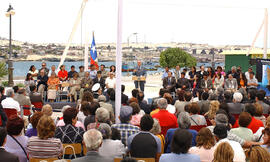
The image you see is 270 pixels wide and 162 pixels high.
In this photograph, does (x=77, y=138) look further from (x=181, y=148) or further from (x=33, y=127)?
(x=181, y=148)

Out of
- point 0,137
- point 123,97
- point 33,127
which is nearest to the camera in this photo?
point 0,137

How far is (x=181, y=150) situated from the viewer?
352cm

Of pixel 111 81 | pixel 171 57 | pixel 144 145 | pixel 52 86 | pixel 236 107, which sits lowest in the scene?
pixel 144 145

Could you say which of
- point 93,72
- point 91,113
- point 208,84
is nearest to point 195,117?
point 91,113

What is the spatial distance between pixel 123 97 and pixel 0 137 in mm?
4109

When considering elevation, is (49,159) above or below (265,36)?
below

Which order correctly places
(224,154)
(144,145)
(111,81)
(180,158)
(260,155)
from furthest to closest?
(111,81) < (144,145) < (180,158) < (224,154) < (260,155)

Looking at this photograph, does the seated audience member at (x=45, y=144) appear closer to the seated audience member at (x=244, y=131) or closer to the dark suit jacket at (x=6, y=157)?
the dark suit jacket at (x=6, y=157)

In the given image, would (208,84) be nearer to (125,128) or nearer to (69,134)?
(125,128)

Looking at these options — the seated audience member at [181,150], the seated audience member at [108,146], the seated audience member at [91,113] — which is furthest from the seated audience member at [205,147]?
the seated audience member at [91,113]

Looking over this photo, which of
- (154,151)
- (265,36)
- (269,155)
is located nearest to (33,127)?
(154,151)

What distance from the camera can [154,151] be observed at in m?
4.16

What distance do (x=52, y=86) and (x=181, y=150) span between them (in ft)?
27.5

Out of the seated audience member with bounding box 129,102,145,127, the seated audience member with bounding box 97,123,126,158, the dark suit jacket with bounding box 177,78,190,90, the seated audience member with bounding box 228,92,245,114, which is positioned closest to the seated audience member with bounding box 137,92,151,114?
the seated audience member with bounding box 129,102,145,127
